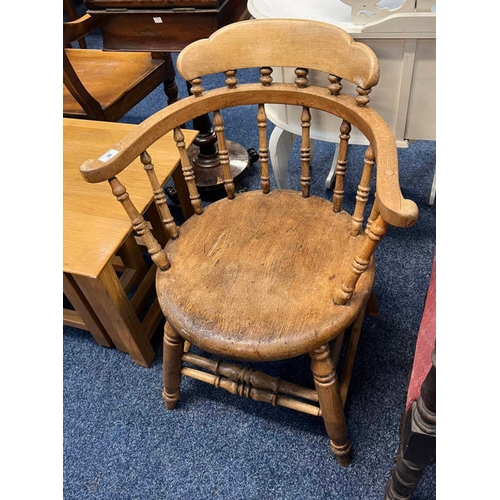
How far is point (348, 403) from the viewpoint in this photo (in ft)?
3.95

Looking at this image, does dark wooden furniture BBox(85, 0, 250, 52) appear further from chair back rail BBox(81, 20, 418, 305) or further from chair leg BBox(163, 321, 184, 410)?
chair leg BBox(163, 321, 184, 410)

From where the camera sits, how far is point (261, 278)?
→ 0.93 m

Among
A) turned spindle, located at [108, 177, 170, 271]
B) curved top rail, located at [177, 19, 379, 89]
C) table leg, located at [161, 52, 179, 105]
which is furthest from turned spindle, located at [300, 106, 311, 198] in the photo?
table leg, located at [161, 52, 179, 105]

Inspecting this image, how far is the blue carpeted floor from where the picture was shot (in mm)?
1095

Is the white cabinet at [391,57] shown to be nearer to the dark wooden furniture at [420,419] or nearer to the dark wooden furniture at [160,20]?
the dark wooden furniture at [160,20]

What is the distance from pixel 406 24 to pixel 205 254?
2.16 feet

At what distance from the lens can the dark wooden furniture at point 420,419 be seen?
0.61 meters

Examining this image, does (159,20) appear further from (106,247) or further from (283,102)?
(106,247)

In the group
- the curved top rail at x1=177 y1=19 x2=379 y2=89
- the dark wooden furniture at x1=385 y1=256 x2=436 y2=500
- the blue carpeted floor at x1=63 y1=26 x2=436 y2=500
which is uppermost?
the curved top rail at x1=177 y1=19 x2=379 y2=89

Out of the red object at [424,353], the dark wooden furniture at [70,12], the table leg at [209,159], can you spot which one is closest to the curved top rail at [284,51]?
the red object at [424,353]

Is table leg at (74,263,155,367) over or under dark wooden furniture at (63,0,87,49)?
under

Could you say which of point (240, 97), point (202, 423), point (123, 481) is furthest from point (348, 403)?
point (240, 97)

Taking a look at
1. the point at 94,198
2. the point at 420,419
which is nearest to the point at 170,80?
the point at 94,198

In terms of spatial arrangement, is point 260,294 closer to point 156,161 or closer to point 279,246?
point 279,246
